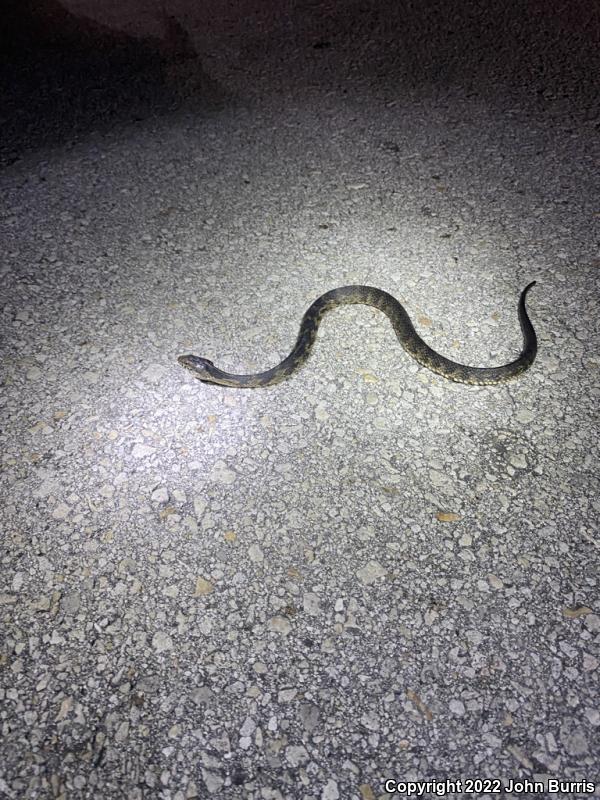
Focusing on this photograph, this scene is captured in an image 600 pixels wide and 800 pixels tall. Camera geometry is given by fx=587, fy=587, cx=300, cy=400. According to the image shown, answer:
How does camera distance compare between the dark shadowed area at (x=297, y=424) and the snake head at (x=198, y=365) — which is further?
the snake head at (x=198, y=365)

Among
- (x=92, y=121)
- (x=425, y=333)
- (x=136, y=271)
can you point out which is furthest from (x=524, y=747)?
(x=92, y=121)

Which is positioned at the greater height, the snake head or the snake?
the snake head

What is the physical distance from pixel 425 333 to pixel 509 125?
105 inches

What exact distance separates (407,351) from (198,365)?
3.93 feet

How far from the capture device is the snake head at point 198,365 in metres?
3.20

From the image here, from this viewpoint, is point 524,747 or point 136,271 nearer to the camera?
point 524,747

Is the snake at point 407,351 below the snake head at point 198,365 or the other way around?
below

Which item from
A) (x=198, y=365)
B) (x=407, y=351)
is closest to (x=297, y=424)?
(x=198, y=365)

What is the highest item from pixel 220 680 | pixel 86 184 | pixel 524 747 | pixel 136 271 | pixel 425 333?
pixel 86 184

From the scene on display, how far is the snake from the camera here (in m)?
3.21

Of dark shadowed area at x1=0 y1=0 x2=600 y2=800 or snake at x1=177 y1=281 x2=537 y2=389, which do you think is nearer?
dark shadowed area at x1=0 y1=0 x2=600 y2=800

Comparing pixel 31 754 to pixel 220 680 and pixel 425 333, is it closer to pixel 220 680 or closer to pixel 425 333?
pixel 220 680

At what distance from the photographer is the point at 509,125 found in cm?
502

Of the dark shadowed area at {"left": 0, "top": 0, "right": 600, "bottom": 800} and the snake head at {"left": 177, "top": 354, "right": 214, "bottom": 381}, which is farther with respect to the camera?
the snake head at {"left": 177, "top": 354, "right": 214, "bottom": 381}
